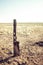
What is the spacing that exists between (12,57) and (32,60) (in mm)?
1500

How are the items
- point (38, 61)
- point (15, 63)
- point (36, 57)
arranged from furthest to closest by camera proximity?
Answer: 1. point (36, 57)
2. point (38, 61)
3. point (15, 63)

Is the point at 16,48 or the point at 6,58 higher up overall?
the point at 16,48

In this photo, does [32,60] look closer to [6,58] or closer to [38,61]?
[38,61]

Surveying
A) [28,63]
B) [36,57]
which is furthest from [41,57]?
[28,63]

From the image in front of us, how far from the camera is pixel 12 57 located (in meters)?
10.2

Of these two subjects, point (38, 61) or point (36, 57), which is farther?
point (36, 57)

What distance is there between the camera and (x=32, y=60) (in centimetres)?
998

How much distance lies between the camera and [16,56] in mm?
10375

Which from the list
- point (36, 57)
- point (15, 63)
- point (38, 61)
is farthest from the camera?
point (36, 57)

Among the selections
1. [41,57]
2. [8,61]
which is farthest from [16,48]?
[41,57]

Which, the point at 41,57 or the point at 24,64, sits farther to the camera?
the point at 41,57

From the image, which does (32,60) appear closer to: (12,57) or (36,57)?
(36,57)

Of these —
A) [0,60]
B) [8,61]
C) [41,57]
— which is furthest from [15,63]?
[41,57]

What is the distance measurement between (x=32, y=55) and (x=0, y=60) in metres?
2.84
